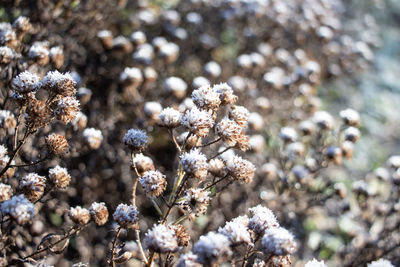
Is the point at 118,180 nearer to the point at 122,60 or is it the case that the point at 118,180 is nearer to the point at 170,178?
the point at 170,178

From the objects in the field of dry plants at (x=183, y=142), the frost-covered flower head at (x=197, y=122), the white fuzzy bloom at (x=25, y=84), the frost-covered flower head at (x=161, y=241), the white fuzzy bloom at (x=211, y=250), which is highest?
the white fuzzy bloom at (x=25, y=84)

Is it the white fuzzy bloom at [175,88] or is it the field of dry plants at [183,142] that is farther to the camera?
the white fuzzy bloom at [175,88]

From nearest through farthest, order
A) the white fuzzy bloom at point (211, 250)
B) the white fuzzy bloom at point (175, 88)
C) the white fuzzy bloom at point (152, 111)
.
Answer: the white fuzzy bloom at point (211, 250) → the white fuzzy bloom at point (152, 111) → the white fuzzy bloom at point (175, 88)

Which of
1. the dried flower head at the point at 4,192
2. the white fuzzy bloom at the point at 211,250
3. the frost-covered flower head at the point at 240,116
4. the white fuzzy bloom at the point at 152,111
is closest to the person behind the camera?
the white fuzzy bloom at the point at 211,250

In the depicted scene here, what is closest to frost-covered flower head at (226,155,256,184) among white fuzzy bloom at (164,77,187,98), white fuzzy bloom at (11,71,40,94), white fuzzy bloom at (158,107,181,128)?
white fuzzy bloom at (158,107,181,128)

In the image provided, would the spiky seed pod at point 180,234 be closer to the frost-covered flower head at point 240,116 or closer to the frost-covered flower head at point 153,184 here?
the frost-covered flower head at point 153,184

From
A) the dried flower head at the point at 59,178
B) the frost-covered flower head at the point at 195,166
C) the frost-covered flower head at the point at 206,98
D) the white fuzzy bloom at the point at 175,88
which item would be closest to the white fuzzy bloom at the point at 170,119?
the frost-covered flower head at the point at 206,98

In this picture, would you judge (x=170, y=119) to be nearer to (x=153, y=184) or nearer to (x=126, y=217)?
(x=153, y=184)

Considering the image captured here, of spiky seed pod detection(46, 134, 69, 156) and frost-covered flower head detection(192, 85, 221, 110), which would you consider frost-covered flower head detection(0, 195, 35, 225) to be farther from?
frost-covered flower head detection(192, 85, 221, 110)

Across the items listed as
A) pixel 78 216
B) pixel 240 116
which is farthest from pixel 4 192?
pixel 240 116
